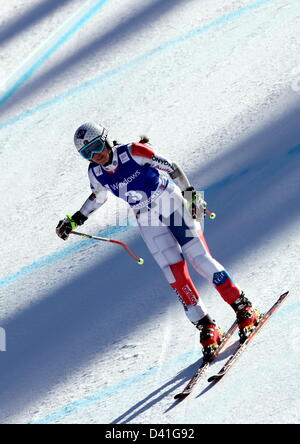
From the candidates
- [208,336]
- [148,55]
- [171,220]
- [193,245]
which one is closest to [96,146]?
[171,220]

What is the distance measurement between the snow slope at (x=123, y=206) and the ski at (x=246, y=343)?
70 millimetres

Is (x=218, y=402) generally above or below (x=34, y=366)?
below

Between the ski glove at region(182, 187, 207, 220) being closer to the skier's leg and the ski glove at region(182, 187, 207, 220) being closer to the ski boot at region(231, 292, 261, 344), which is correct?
the skier's leg

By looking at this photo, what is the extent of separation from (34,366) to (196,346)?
5.51 ft

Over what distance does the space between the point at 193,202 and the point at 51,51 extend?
6851 mm

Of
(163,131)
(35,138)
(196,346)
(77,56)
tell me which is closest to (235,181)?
(163,131)

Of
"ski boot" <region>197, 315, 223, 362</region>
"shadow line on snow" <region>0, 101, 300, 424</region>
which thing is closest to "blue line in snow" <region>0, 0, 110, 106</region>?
"shadow line on snow" <region>0, 101, 300, 424</region>

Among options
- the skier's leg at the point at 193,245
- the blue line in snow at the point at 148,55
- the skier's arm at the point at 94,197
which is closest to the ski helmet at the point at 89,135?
the skier's arm at the point at 94,197

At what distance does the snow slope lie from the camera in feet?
28.5

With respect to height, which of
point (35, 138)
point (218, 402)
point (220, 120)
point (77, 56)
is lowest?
point (218, 402)

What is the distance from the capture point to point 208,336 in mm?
8633

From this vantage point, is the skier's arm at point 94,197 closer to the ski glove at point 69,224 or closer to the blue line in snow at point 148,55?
the ski glove at point 69,224

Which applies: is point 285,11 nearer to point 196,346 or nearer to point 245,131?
point 245,131

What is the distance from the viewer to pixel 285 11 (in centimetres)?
1373
